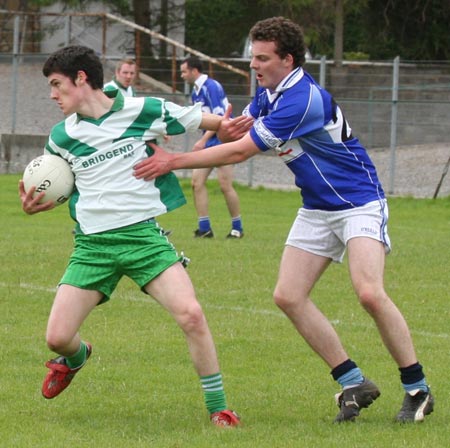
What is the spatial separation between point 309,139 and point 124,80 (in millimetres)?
8840

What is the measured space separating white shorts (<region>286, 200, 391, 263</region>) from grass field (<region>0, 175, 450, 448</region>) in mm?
912

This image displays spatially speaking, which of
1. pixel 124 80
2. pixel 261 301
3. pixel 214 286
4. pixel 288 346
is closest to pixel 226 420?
pixel 288 346

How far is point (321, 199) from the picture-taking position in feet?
20.6

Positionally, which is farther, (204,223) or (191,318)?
(204,223)

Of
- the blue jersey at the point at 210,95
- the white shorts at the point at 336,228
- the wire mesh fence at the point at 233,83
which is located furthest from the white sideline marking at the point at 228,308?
the wire mesh fence at the point at 233,83

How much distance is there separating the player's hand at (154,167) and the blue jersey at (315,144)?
0.47 m

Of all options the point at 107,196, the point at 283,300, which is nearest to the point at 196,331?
the point at 283,300

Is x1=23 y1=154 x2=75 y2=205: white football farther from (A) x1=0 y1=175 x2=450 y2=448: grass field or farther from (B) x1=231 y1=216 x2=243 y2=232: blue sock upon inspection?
(B) x1=231 y1=216 x2=243 y2=232: blue sock

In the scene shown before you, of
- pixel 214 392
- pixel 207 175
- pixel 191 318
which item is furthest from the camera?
pixel 207 175

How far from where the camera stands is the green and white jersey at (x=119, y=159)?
246 inches

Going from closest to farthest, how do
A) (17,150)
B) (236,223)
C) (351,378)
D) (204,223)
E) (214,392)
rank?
(214,392) < (351,378) < (204,223) < (236,223) < (17,150)

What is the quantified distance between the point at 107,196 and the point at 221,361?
1.98 metres

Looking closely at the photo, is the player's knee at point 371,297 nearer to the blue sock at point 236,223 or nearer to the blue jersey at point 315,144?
the blue jersey at point 315,144

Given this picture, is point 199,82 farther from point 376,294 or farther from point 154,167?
point 376,294
